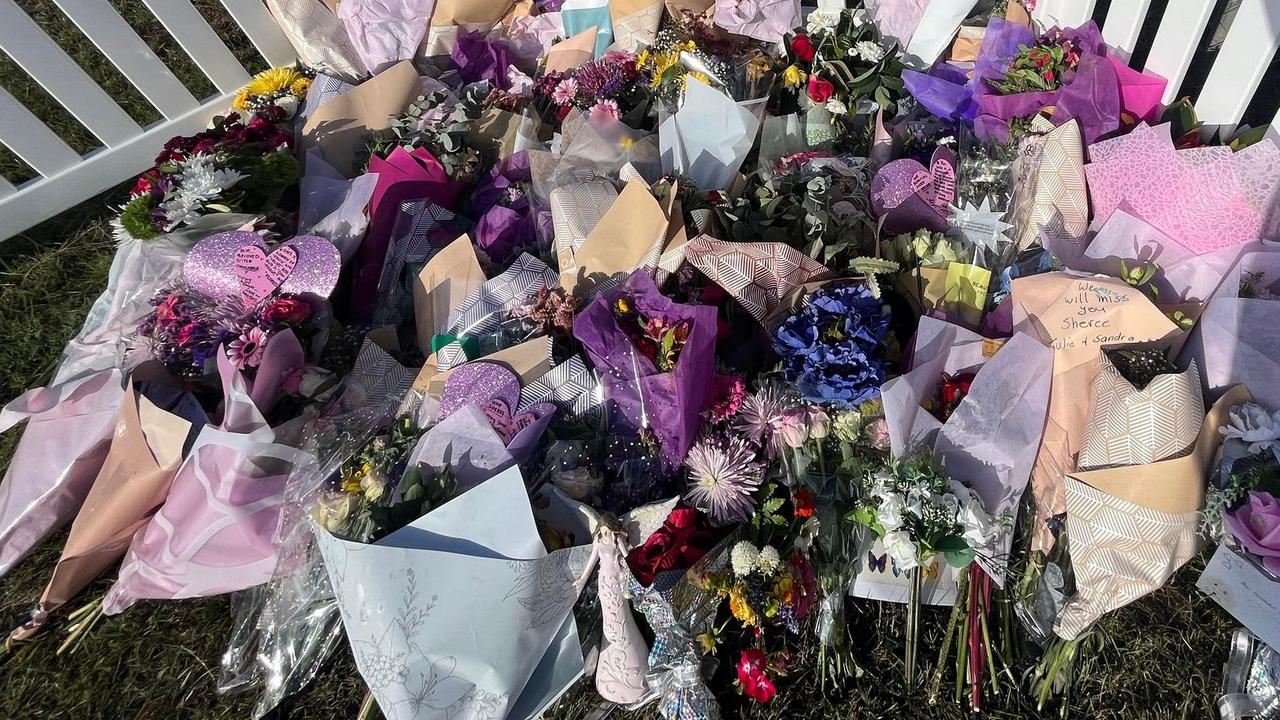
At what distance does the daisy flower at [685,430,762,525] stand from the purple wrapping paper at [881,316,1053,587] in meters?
0.38

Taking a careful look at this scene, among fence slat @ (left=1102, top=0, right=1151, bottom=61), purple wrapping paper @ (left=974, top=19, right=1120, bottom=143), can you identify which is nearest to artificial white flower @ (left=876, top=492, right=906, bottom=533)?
purple wrapping paper @ (left=974, top=19, right=1120, bottom=143)

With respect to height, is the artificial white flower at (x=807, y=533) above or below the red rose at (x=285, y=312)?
below

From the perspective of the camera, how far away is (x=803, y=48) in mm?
2926

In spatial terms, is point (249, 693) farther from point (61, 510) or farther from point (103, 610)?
point (61, 510)

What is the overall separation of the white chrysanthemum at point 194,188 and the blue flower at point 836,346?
1998 mm

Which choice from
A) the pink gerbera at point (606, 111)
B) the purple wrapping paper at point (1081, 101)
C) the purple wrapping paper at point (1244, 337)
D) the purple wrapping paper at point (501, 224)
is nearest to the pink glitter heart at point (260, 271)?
the purple wrapping paper at point (501, 224)

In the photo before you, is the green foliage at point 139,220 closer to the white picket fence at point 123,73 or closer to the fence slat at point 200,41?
the white picket fence at point 123,73

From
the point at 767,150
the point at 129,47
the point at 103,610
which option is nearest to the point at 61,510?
the point at 103,610

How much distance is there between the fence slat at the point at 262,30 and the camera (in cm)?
348

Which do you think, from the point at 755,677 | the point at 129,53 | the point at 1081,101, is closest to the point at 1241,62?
the point at 1081,101

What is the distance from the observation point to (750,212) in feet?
7.79

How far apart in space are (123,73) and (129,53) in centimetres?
17

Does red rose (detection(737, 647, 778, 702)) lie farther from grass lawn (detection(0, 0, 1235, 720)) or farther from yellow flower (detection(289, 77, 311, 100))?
yellow flower (detection(289, 77, 311, 100))

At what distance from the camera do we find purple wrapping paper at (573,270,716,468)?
72.1 inches
